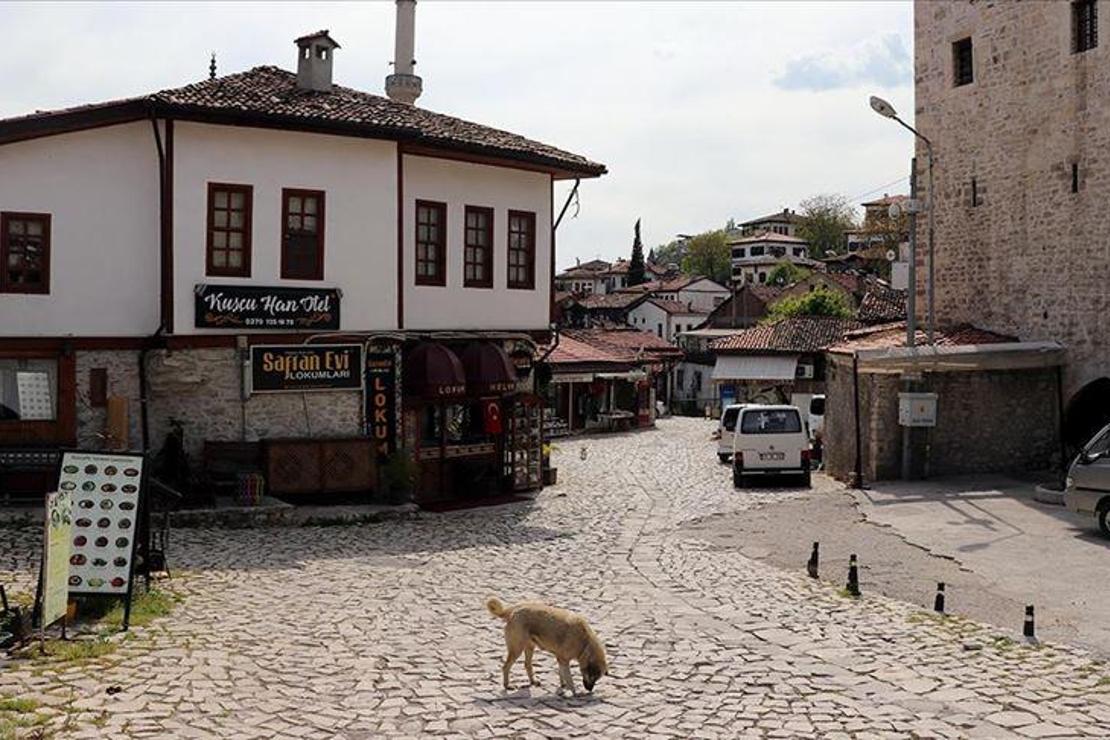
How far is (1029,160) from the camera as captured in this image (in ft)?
84.7

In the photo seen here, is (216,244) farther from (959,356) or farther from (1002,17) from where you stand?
(1002,17)

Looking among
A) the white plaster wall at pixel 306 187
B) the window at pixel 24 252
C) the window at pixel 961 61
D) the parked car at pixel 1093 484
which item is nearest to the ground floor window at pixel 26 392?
the window at pixel 24 252

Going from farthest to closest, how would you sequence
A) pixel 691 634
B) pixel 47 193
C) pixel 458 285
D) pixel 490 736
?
pixel 458 285, pixel 47 193, pixel 691 634, pixel 490 736

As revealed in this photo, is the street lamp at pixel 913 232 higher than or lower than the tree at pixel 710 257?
lower

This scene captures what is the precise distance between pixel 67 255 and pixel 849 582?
13.2m

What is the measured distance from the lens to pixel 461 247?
2222 centimetres

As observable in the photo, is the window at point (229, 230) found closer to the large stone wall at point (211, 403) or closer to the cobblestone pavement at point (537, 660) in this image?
the large stone wall at point (211, 403)

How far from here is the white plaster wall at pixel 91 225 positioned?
58.5 ft

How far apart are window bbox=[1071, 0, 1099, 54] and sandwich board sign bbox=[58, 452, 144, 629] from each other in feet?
72.4

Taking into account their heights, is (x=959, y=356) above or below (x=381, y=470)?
above

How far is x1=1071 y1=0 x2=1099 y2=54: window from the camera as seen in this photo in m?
24.1

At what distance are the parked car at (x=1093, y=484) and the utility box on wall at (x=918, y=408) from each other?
538 cm

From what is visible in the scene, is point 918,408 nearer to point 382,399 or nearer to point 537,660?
point 382,399

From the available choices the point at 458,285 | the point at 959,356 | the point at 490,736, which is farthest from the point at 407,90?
the point at 490,736
